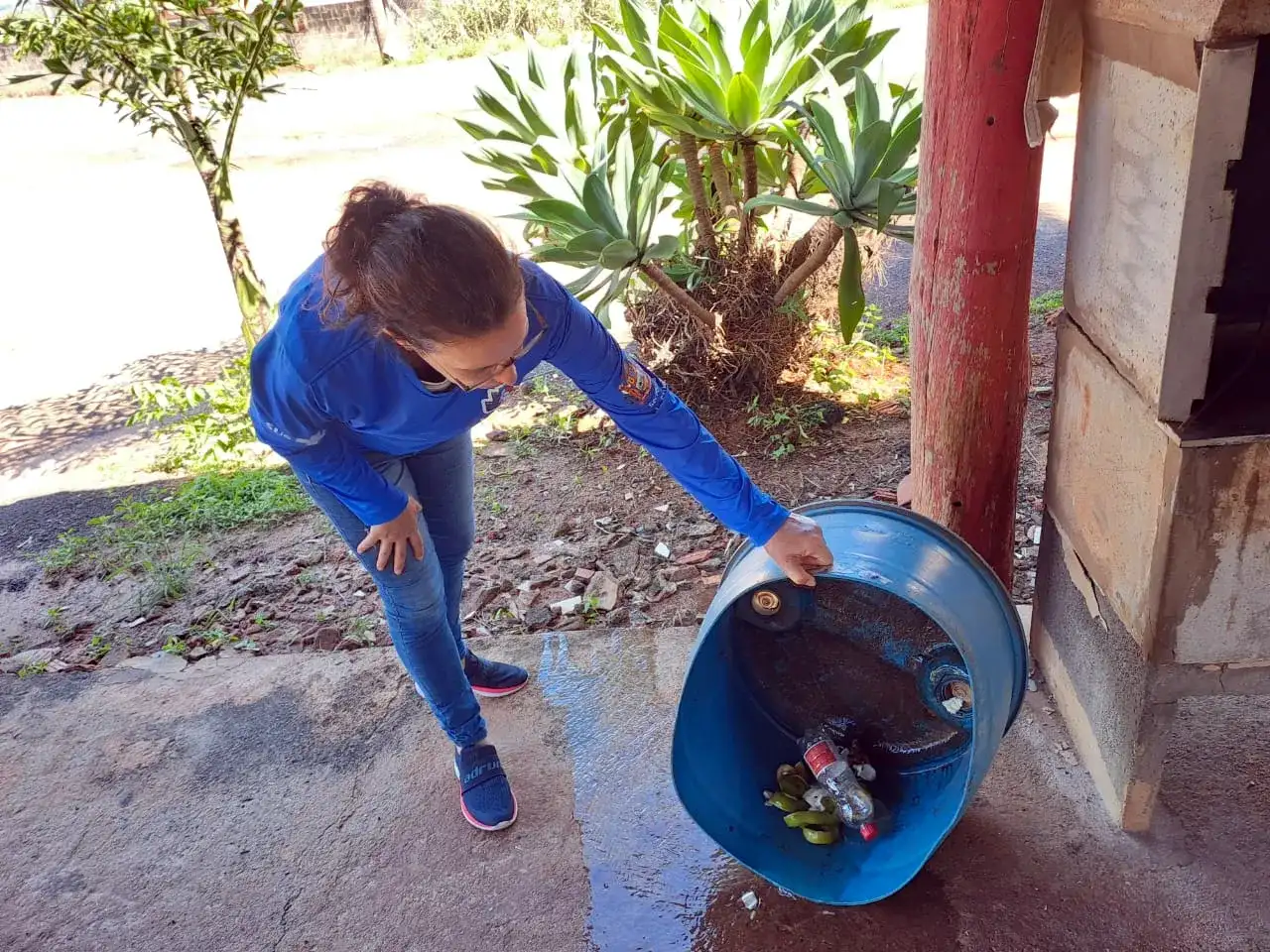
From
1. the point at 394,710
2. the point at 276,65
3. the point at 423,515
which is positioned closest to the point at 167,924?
the point at 394,710

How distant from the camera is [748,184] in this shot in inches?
154

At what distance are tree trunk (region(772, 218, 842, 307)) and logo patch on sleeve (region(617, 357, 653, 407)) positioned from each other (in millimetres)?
1917

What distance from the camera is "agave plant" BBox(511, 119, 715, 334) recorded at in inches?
133

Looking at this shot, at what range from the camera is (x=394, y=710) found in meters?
2.79

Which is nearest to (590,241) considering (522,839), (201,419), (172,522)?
(522,839)

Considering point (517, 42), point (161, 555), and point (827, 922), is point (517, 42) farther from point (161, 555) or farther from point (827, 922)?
point (827, 922)

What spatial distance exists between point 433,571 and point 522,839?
2.28 feet

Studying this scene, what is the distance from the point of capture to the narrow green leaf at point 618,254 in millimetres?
3355

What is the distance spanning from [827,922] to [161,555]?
3.05 m

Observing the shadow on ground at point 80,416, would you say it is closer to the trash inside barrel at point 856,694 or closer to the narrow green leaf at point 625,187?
the narrow green leaf at point 625,187

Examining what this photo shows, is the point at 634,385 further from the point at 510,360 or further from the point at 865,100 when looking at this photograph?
the point at 865,100

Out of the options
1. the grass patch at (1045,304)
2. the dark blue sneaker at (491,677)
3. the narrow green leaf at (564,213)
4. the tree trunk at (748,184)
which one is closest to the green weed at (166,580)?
the dark blue sneaker at (491,677)

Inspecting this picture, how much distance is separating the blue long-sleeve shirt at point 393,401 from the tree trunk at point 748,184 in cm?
217

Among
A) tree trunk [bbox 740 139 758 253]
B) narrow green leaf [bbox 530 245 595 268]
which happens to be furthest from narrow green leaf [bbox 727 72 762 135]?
narrow green leaf [bbox 530 245 595 268]
